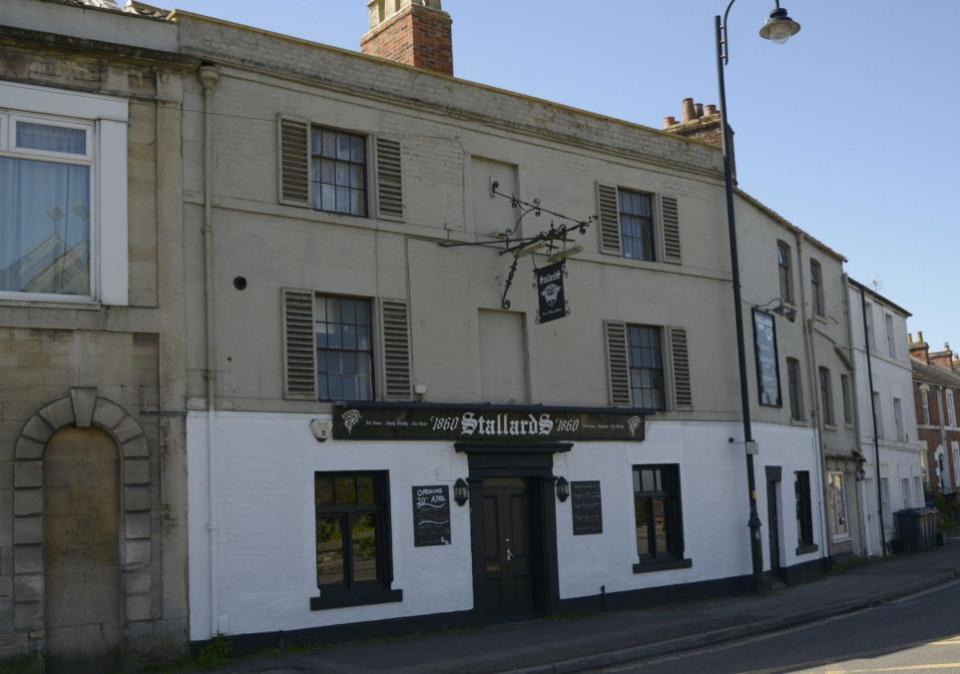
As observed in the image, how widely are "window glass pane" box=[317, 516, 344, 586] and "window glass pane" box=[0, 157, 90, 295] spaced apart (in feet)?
16.8

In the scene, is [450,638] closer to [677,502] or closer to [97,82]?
[677,502]

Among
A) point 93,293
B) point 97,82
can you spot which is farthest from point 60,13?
point 93,293

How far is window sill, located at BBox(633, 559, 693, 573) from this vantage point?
68.7 feet

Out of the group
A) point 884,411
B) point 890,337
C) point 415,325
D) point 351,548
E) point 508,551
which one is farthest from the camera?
point 890,337

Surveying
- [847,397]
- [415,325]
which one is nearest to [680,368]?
[415,325]

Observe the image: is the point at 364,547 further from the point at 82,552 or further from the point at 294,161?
the point at 294,161

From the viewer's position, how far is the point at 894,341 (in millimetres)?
39000

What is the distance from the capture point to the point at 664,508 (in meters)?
22.0

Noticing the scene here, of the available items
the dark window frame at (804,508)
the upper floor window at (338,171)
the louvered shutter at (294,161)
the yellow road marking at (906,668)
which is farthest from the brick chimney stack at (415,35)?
the dark window frame at (804,508)

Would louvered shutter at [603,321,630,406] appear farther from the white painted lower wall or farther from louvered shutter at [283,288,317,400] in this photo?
louvered shutter at [283,288,317,400]

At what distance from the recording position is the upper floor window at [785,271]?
27797 mm

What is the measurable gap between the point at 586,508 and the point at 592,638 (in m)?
4.13

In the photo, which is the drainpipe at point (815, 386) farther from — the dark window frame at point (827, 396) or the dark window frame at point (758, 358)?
the dark window frame at point (758, 358)

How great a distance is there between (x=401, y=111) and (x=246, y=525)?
768 centimetres
